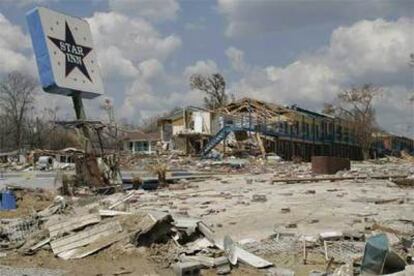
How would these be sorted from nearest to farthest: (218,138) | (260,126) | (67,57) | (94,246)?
(94,246)
(67,57)
(218,138)
(260,126)

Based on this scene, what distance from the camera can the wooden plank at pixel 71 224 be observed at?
12734 millimetres

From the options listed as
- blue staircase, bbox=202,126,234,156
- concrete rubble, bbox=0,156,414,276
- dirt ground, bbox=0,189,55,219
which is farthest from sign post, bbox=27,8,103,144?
blue staircase, bbox=202,126,234,156

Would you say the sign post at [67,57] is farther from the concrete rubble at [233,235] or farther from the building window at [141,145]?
the building window at [141,145]

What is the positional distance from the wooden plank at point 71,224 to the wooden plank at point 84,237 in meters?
0.26

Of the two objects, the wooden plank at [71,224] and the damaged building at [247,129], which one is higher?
the damaged building at [247,129]

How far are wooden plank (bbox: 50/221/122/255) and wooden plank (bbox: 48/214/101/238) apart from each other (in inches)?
10.4

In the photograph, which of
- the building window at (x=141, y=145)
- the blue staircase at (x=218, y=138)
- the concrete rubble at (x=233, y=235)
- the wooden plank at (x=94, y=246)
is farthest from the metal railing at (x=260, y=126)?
the wooden plank at (x=94, y=246)

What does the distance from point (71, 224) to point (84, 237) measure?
0.60 m

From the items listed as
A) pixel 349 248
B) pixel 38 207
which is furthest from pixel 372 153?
pixel 349 248

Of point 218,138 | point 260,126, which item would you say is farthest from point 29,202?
point 260,126

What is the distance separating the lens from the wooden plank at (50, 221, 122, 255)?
40.0ft

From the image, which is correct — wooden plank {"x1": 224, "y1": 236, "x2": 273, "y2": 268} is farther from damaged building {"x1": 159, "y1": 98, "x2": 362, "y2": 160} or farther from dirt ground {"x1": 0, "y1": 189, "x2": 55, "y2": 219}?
damaged building {"x1": 159, "y1": 98, "x2": 362, "y2": 160}

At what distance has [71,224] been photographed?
12836 mm

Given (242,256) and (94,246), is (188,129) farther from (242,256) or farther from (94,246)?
(242,256)
